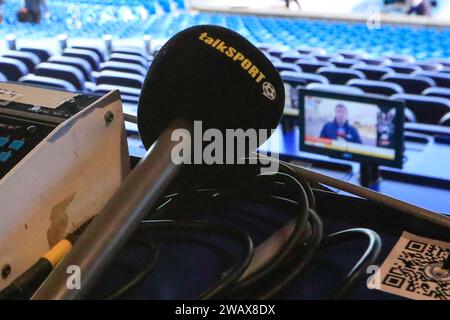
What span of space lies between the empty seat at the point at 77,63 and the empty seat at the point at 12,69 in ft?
1.00

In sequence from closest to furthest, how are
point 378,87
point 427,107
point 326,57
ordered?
1. point 427,107
2. point 378,87
3. point 326,57

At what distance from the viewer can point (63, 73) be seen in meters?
5.38

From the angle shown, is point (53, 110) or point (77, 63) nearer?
point (53, 110)

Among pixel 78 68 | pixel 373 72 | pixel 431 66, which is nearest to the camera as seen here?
pixel 373 72

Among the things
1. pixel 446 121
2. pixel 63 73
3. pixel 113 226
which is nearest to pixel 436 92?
pixel 446 121

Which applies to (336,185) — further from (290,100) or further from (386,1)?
(386,1)

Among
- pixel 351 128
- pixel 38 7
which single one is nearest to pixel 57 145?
pixel 351 128

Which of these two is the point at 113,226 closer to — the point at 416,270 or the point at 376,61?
the point at 416,270

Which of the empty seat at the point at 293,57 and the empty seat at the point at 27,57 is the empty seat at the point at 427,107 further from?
the empty seat at the point at 27,57

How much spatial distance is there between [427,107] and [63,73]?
290 cm

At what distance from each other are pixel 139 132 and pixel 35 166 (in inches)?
3.7

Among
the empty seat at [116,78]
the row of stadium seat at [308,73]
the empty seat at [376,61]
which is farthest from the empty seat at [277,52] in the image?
the empty seat at [116,78]

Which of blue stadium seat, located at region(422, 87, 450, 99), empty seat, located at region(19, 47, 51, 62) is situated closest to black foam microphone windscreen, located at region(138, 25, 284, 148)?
blue stadium seat, located at region(422, 87, 450, 99)

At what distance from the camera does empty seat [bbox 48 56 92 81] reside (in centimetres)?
579
